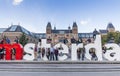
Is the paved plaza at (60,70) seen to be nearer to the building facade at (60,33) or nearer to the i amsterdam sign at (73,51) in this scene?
the i amsterdam sign at (73,51)

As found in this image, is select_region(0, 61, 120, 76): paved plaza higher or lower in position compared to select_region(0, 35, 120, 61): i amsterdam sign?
lower

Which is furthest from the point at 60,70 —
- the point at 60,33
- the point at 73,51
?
the point at 60,33

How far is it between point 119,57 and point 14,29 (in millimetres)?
101939

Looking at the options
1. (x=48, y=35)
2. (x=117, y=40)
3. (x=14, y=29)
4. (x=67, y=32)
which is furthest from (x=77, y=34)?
(x=117, y=40)

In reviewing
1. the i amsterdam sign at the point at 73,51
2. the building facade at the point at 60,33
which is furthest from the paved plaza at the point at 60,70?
the building facade at the point at 60,33

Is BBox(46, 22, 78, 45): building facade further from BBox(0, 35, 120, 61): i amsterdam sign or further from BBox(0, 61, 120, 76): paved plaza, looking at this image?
BBox(0, 61, 120, 76): paved plaza

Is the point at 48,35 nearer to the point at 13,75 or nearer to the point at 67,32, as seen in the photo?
the point at 67,32

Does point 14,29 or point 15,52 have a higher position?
point 14,29

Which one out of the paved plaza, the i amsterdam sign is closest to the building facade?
the i amsterdam sign

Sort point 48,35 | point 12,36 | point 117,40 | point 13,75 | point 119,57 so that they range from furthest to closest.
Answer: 1. point 48,35
2. point 12,36
3. point 117,40
4. point 119,57
5. point 13,75

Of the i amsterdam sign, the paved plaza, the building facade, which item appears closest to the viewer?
the paved plaza

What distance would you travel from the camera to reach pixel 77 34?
16775 cm

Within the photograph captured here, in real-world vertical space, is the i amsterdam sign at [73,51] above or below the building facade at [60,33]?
below

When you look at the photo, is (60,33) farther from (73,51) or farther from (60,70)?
(60,70)
